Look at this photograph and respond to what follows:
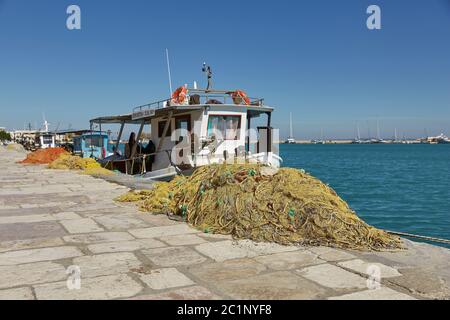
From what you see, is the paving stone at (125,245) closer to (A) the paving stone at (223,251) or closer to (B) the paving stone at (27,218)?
Result: (A) the paving stone at (223,251)

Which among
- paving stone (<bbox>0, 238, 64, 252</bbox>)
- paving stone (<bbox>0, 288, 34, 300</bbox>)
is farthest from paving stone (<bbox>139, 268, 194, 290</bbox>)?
paving stone (<bbox>0, 238, 64, 252</bbox>)

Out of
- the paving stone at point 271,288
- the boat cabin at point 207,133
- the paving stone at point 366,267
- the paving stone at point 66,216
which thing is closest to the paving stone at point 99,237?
the paving stone at point 66,216

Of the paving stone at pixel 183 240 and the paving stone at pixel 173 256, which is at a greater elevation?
the paving stone at pixel 173 256

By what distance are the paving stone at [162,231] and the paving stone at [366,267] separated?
2.32 metres

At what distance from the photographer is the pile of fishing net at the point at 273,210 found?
500 centimetres

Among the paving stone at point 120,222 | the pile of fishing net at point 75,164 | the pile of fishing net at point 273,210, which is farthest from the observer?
the pile of fishing net at point 75,164

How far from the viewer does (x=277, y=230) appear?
5.18 metres

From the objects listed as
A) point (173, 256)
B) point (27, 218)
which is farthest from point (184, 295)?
point (27, 218)

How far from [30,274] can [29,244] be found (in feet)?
4.41

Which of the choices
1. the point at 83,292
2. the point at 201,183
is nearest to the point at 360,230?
the point at 201,183
